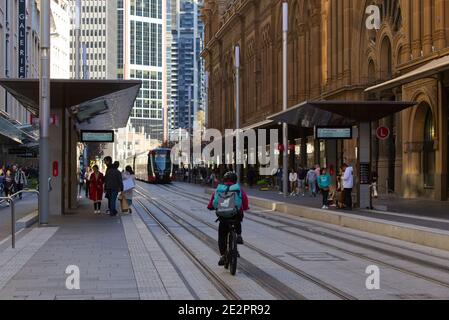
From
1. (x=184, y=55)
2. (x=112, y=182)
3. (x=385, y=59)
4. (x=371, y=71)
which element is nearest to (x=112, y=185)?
(x=112, y=182)

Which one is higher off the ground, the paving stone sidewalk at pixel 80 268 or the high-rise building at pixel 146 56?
the high-rise building at pixel 146 56

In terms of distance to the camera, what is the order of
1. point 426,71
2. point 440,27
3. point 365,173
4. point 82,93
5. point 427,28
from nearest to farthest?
point 82,93 < point 426,71 < point 365,173 < point 440,27 < point 427,28

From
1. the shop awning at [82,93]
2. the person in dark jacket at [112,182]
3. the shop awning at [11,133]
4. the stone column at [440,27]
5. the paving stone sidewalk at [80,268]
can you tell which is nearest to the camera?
the paving stone sidewalk at [80,268]

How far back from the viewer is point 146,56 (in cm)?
13512

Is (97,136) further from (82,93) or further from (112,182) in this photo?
(82,93)

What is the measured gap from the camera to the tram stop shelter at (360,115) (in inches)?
909

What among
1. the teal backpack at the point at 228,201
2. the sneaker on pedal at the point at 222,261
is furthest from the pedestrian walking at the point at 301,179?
the teal backpack at the point at 228,201

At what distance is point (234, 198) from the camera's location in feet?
35.6

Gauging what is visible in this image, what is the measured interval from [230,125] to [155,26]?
60389mm

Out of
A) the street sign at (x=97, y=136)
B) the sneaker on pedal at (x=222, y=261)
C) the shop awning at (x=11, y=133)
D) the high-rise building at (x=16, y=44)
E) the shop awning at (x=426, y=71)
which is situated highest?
the high-rise building at (x=16, y=44)

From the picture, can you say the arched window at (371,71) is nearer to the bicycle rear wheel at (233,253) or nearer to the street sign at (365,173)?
the street sign at (365,173)

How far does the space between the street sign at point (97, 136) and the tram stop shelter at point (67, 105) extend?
2.16 ft

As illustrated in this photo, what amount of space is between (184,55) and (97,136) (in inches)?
5824
